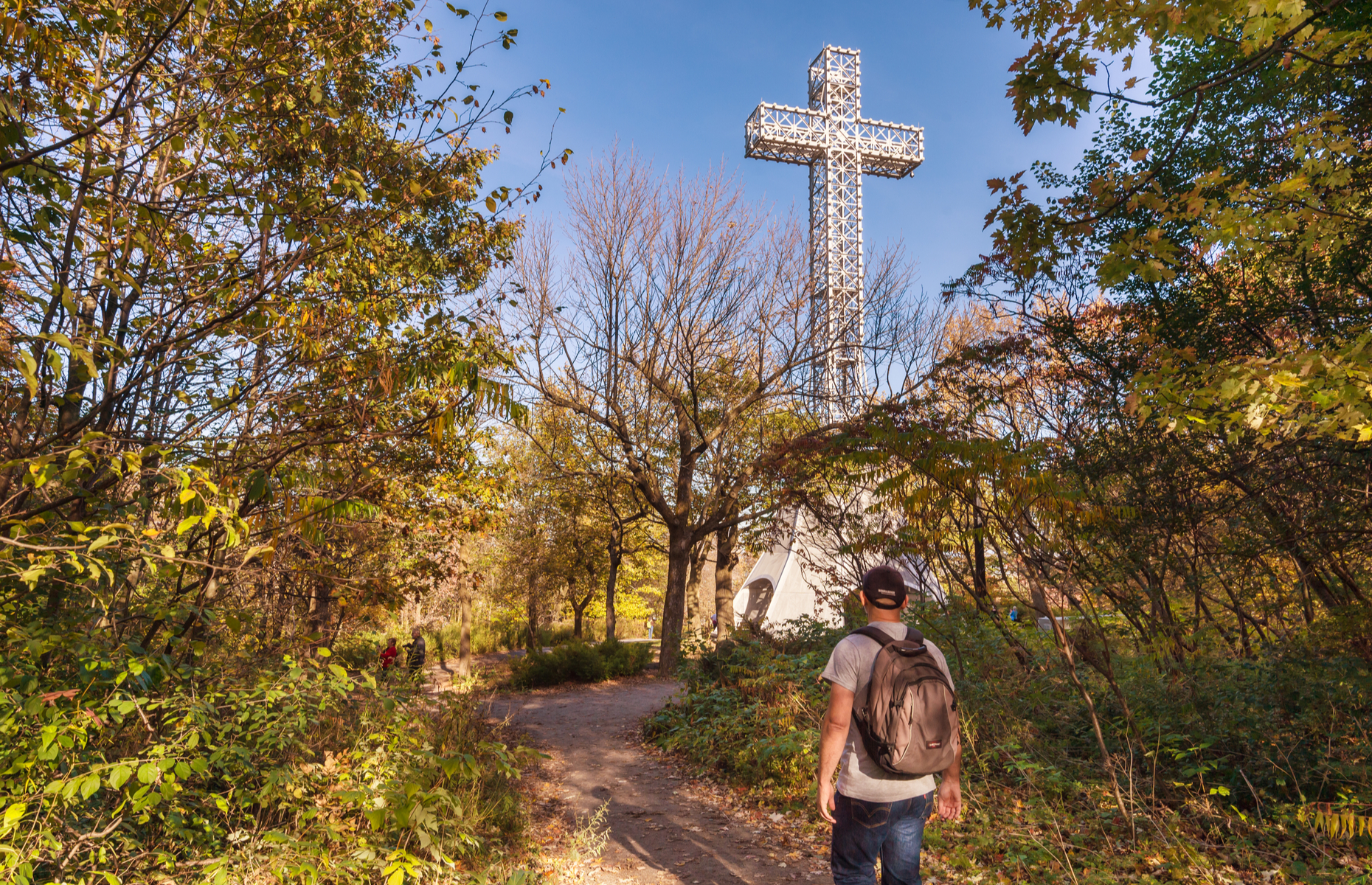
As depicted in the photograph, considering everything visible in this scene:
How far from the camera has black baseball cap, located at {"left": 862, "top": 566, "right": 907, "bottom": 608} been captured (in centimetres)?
319

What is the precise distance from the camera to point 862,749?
301 centimetres

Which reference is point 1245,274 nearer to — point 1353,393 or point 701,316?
point 1353,393

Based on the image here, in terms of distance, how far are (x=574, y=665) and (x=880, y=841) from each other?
1471 cm

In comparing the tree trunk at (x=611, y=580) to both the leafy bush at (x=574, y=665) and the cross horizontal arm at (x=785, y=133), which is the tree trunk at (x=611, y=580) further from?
the cross horizontal arm at (x=785, y=133)

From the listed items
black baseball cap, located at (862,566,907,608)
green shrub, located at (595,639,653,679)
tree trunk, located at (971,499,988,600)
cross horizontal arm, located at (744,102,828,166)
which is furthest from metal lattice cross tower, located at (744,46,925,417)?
black baseball cap, located at (862,566,907,608)

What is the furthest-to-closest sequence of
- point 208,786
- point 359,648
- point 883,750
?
1. point 359,648
2. point 208,786
3. point 883,750

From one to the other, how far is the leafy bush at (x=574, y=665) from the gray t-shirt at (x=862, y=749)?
46.8 ft

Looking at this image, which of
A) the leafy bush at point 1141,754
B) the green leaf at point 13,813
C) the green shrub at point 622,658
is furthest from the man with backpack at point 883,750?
the green shrub at point 622,658

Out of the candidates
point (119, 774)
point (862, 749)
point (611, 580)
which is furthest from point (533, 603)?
point (862, 749)

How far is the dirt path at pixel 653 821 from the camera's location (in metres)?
5.23

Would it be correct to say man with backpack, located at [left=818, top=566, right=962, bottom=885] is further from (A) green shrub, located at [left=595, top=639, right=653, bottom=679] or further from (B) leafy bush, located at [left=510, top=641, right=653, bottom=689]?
(A) green shrub, located at [left=595, top=639, right=653, bottom=679]

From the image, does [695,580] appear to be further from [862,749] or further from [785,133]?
[862,749]

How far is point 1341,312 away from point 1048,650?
3902 millimetres

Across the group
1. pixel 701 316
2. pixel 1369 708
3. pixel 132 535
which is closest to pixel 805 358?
pixel 701 316
